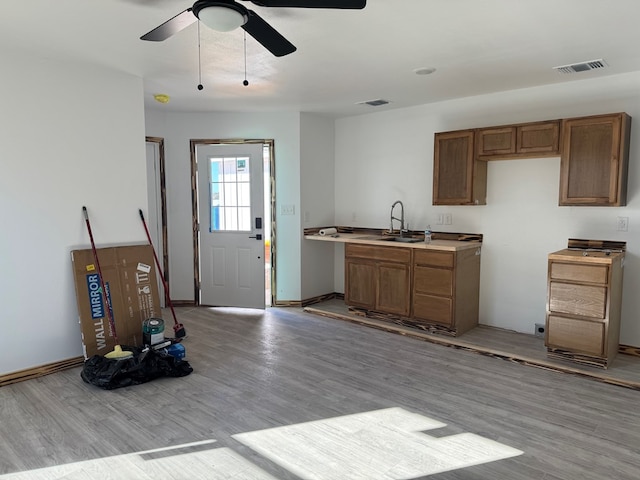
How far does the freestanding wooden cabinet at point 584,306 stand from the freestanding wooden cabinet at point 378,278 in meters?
1.42

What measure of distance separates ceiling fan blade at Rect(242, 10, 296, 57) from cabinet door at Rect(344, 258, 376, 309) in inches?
114

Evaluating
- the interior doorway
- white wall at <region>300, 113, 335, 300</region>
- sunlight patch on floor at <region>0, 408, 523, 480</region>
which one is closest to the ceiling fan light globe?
sunlight patch on floor at <region>0, 408, 523, 480</region>

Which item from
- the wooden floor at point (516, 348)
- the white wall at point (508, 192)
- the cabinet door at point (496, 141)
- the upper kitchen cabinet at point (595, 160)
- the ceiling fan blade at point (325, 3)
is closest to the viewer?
the ceiling fan blade at point (325, 3)

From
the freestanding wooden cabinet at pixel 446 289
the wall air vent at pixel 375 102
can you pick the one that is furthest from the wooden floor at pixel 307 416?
the wall air vent at pixel 375 102

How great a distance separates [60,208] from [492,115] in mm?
4223

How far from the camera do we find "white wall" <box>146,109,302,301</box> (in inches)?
215

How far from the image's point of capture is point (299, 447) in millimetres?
2441

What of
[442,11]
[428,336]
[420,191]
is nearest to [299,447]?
[428,336]

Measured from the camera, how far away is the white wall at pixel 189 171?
17.9 ft

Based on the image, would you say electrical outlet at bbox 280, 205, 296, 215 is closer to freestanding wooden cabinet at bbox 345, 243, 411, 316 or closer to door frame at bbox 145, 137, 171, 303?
freestanding wooden cabinet at bbox 345, 243, 411, 316

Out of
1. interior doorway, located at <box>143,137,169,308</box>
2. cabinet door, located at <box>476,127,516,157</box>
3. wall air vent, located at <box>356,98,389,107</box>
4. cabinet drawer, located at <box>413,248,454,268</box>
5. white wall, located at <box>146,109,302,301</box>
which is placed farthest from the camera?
white wall, located at <box>146,109,302,301</box>

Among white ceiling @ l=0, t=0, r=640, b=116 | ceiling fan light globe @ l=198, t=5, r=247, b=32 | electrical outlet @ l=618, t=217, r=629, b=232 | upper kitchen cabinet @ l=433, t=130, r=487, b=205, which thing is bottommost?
electrical outlet @ l=618, t=217, r=629, b=232

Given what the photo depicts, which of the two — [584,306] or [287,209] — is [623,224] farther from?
[287,209]

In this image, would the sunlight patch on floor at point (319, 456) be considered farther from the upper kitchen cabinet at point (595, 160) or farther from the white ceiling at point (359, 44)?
the white ceiling at point (359, 44)
